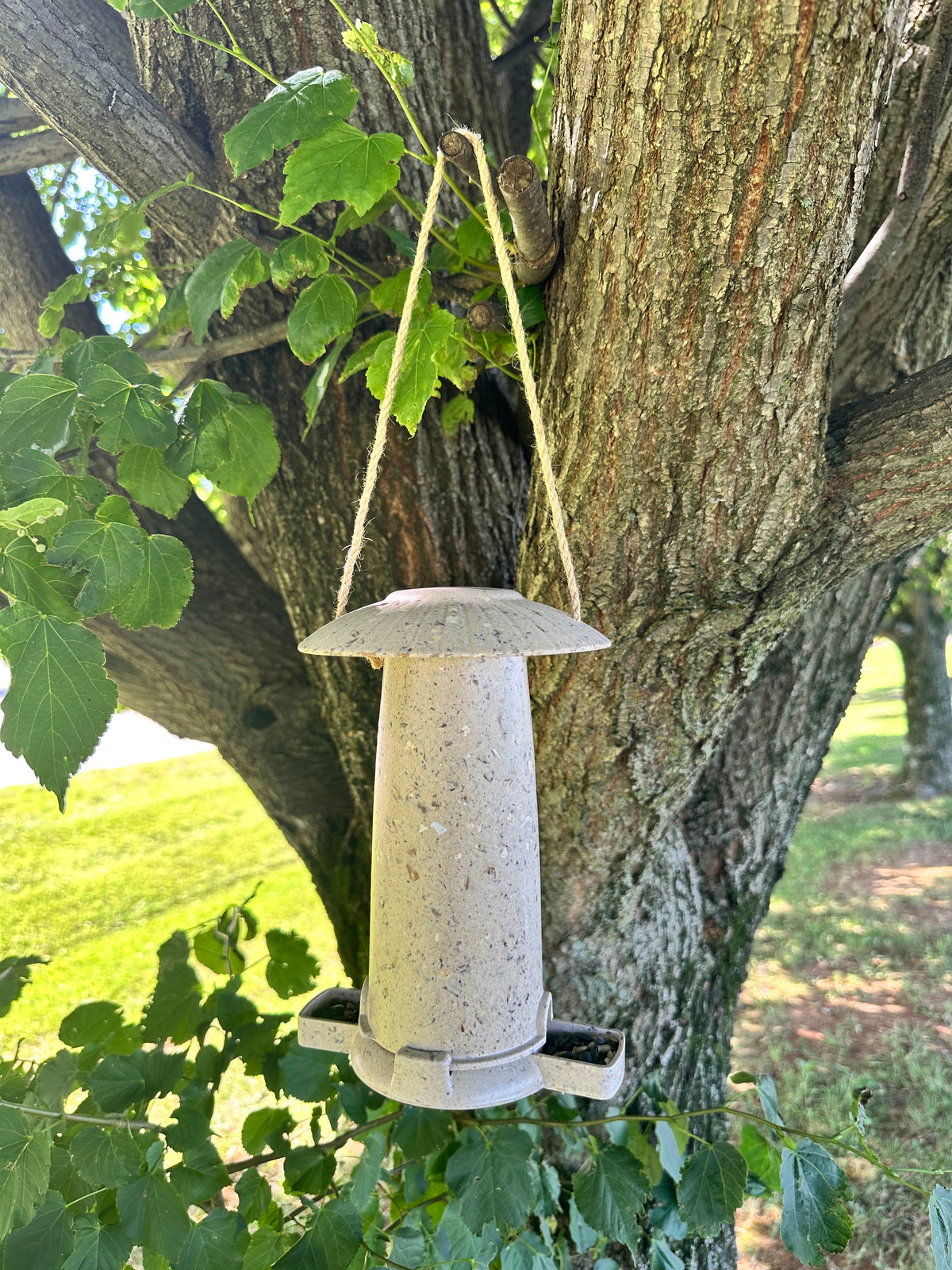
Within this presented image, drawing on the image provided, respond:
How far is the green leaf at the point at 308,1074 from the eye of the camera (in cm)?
151

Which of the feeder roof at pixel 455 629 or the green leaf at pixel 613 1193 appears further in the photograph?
the green leaf at pixel 613 1193

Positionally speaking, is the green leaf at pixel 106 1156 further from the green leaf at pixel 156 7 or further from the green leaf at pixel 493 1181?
the green leaf at pixel 156 7

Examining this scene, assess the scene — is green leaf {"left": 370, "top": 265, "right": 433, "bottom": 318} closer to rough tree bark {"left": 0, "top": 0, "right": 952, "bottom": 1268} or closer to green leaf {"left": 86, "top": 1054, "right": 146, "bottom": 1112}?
rough tree bark {"left": 0, "top": 0, "right": 952, "bottom": 1268}

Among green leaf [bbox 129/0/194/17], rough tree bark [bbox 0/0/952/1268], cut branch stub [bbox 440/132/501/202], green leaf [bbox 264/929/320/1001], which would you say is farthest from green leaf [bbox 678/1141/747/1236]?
green leaf [bbox 129/0/194/17]

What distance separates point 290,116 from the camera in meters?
1.09

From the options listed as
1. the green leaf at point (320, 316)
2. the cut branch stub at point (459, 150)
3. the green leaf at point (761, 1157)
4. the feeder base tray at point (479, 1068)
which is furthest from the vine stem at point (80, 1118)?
the cut branch stub at point (459, 150)

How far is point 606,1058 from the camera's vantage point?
117 cm

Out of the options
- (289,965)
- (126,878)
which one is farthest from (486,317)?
(126,878)

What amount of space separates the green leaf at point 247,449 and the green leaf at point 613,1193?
133cm

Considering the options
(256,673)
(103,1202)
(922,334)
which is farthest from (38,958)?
(922,334)

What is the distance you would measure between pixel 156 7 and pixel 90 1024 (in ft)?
5.56

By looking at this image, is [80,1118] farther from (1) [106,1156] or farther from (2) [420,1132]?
(2) [420,1132]

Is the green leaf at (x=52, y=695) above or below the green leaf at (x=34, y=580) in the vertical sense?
below

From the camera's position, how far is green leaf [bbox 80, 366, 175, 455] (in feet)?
4.08
